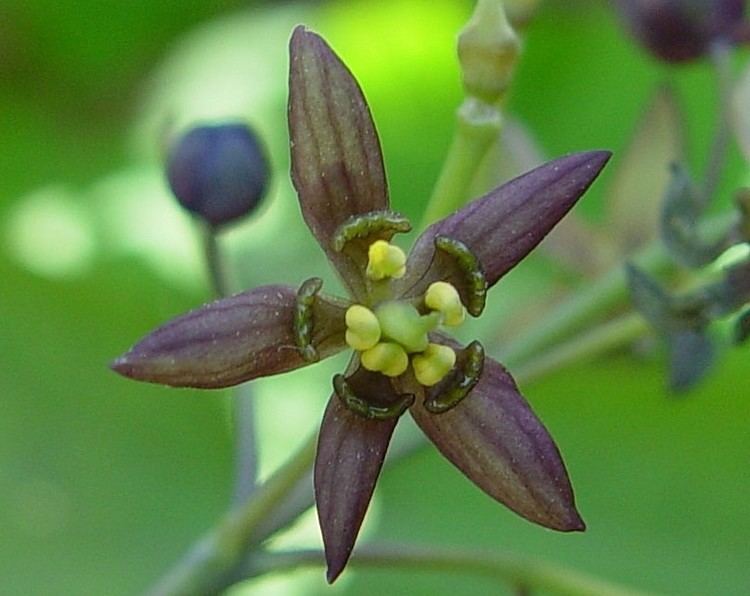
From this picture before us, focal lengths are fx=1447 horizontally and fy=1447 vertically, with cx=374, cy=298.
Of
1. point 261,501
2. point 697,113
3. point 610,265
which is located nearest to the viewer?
point 261,501

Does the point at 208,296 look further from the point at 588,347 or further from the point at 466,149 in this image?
the point at 466,149

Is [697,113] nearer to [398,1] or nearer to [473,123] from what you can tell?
[398,1]

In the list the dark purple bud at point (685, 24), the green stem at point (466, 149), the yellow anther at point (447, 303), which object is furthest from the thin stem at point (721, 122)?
the yellow anther at point (447, 303)

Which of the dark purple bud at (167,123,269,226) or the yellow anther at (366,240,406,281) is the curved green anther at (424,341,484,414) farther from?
the dark purple bud at (167,123,269,226)

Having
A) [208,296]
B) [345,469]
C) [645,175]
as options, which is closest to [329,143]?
[345,469]

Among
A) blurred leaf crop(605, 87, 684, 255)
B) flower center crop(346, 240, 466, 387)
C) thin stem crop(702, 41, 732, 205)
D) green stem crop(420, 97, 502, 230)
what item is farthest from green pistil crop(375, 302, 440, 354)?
blurred leaf crop(605, 87, 684, 255)

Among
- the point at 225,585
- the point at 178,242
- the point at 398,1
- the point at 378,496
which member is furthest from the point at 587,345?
the point at 398,1
